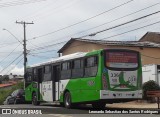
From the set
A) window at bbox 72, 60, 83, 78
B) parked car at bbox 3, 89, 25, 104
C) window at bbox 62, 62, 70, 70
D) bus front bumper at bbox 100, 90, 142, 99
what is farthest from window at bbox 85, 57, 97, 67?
parked car at bbox 3, 89, 25, 104

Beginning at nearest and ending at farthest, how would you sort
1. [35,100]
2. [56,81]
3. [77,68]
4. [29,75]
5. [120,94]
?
[120,94] < [77,68] < [56,81] < [35,100] < [29,75]

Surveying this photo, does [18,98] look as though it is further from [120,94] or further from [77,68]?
[120,94]

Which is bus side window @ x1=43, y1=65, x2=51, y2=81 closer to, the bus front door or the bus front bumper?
the bus front door

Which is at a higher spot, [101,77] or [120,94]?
[101,77]

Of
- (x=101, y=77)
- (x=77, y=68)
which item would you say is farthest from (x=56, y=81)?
(x=101, y=77)

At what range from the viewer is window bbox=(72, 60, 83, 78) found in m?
23.6

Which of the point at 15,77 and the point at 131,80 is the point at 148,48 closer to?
the point at 131,80

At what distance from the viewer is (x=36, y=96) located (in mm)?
31000

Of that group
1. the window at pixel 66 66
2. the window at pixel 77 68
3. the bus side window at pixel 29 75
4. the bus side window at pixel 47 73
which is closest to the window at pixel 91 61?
the window at pixel 77 68

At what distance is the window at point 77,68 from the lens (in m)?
23.6

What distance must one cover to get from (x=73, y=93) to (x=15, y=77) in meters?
124

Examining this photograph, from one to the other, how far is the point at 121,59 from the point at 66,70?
4.34 m

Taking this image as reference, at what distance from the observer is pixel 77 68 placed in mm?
24094

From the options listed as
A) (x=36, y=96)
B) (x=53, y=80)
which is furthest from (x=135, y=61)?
(x=36, y=96)
